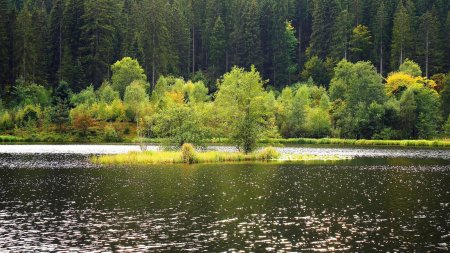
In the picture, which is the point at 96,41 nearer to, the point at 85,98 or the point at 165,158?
the point at 85,98

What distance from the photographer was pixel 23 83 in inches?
5669

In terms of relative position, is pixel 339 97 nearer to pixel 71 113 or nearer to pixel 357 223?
pixel 71 113

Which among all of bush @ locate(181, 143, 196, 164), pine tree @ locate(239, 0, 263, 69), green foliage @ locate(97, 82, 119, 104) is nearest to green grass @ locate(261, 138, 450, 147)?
green foliage @ locate(97, 82, 119, 104)

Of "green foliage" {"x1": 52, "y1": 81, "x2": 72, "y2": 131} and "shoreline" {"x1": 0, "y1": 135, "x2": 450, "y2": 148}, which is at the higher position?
"green foliage" {"x1": 52, "y1": 81, "x2": 72, "y2": 131}

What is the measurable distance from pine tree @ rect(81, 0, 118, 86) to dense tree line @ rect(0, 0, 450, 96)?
0.27m

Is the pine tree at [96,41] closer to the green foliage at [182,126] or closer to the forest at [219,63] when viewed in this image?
the forest at [219,63]

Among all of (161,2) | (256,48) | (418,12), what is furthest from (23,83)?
(418,12)

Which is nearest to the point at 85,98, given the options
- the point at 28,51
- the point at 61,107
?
the point at 61,107

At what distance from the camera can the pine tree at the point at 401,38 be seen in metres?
158

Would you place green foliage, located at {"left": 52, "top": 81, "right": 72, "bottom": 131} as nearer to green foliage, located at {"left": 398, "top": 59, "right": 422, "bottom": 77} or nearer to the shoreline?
the shoreline

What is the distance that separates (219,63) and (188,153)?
101 meters

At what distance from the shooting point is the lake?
31047mm

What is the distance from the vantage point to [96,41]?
154625mm

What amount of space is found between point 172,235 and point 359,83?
110 meters
